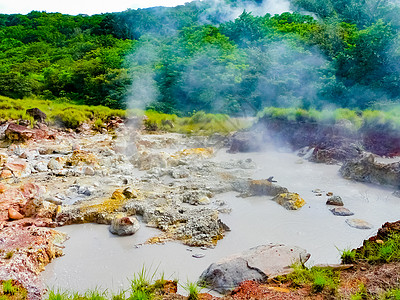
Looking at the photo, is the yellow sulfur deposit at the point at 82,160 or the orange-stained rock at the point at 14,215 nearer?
the orange-stained rock at the point at 14,215

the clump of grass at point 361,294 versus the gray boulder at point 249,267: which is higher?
the clump of grass at point 361,294

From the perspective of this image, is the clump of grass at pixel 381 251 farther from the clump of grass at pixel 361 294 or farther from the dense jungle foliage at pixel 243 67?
the dense jungle foliage at pixel 243 67

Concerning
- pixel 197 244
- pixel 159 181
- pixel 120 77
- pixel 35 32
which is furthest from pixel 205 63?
pixel 35 32

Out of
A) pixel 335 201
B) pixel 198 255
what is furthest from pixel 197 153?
pixel 198 255

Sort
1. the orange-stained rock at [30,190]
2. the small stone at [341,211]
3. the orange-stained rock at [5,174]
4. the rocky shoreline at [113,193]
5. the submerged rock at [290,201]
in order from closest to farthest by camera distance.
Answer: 1. the rocky shoreline at [113,193]
2. the small stone at [341,211]
3. the submerged rock at [290,201]
4. the orange-stained rock at [30,190]
5. the orange-stained rock at [5,174]

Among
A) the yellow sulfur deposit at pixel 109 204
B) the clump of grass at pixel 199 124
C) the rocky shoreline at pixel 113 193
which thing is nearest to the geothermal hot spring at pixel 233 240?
the rocky shoreline at pixel 113 193

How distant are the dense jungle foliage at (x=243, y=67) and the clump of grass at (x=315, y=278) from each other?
13072mm

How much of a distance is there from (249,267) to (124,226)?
202cm

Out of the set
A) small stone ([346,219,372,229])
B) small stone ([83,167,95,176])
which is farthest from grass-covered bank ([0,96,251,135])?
small stone ([346,219,372,229])

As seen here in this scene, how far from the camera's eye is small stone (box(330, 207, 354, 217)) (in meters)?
5.17

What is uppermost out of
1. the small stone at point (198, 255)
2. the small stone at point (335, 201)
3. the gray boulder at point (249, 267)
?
the small stone at point (335, 201)

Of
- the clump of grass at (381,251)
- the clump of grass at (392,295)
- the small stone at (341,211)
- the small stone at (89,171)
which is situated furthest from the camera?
the small stone at (89,171)

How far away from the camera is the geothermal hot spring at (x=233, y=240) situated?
12.1 ft

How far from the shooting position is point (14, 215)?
5.05 metres
